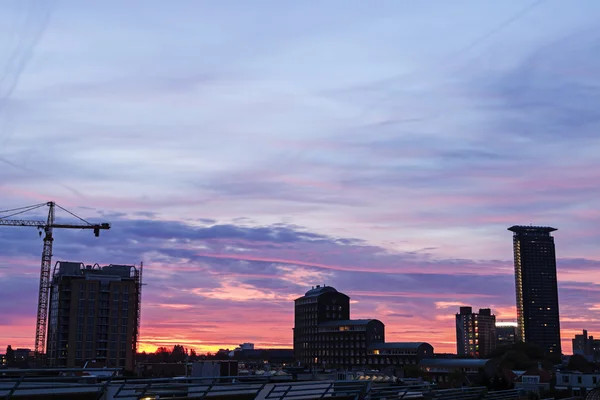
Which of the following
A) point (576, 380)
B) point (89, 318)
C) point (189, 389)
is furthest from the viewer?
point (89, 318)

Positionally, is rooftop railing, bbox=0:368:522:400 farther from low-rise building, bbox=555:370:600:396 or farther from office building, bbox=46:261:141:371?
office building, bbox=46:261:141:371

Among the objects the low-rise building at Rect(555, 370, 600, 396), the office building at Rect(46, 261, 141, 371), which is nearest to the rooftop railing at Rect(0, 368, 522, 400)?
the low-rise building at Rect(555, 370, 600, 396)

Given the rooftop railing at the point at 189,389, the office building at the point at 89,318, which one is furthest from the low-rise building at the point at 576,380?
the office building at the point at 89,318

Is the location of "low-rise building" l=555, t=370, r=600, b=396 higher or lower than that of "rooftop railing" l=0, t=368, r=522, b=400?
lower

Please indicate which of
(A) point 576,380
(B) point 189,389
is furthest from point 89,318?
(B) point 189,389

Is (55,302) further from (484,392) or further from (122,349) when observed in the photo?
(484,392)

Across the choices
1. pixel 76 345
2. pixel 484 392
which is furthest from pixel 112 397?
pixel 76 345

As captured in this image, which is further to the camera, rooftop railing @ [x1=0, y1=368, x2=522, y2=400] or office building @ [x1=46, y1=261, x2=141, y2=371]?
office building @ [x1=46, y1=261, x2=141, y2=371]

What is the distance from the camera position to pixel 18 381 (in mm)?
22406

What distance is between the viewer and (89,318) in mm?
182875

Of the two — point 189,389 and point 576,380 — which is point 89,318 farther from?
point 189,389

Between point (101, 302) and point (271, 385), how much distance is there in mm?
164556

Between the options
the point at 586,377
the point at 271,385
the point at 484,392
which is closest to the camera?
the point at 271,385

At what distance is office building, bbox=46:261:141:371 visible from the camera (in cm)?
18100
